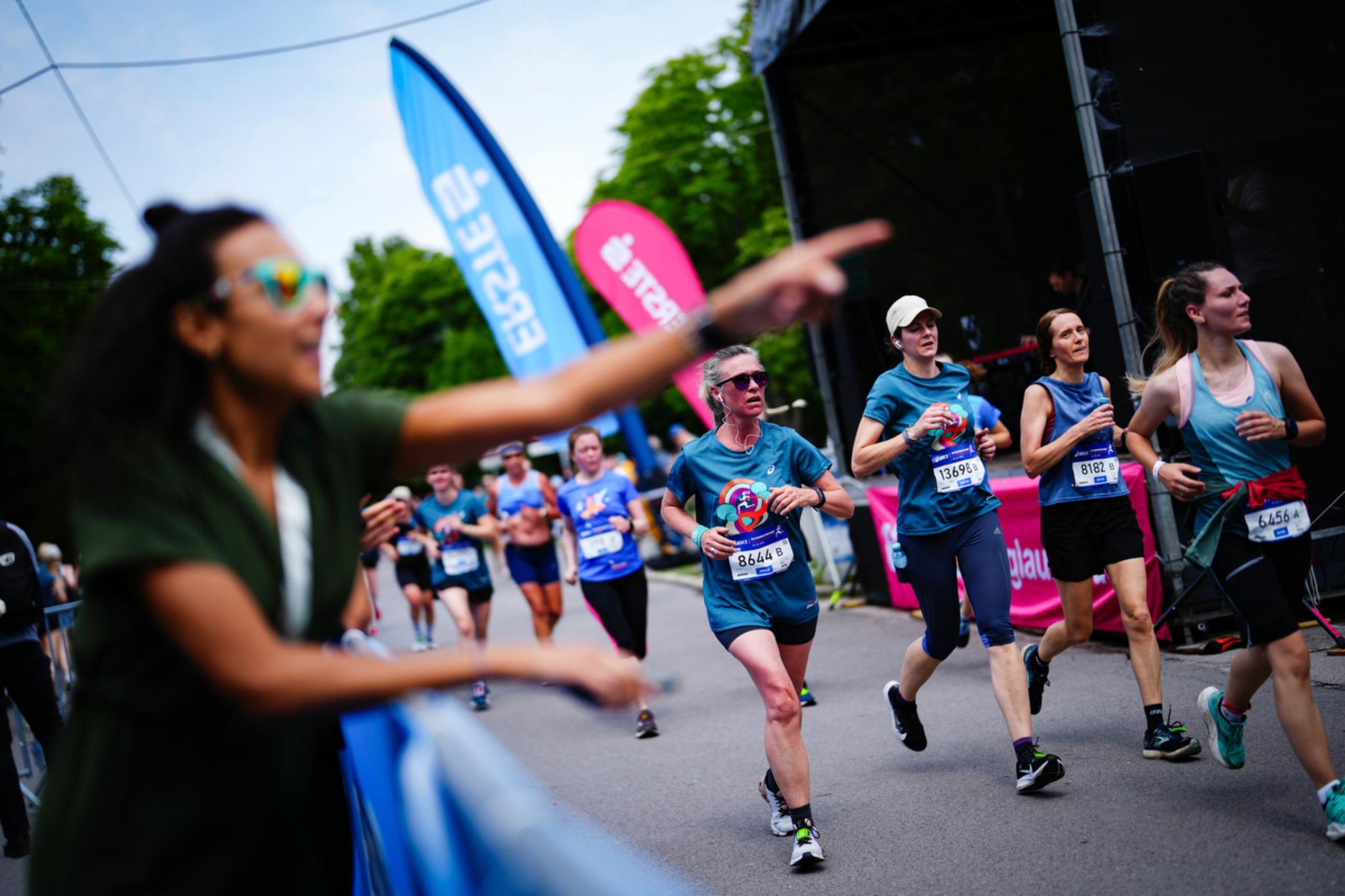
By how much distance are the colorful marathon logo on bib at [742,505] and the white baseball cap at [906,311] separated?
1.04m

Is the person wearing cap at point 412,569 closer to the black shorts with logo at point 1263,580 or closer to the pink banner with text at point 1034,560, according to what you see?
the pink banner with text at point 1034,560

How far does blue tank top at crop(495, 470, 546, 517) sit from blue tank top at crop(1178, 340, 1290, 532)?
6375mm

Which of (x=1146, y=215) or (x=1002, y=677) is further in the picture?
(x=1146, y=215)

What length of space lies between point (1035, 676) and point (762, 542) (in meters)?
1.97

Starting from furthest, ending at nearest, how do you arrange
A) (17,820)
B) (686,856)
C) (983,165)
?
(983,165), (17,820), (686,856)

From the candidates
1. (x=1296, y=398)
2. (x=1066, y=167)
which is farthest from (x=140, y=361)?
(x=1066, y=167)

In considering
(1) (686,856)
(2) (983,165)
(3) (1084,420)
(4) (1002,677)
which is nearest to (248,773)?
(1) (686,856)

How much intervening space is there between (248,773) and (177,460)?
0.47 m

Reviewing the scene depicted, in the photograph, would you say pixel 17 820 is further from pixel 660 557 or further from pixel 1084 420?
pixel 660 557

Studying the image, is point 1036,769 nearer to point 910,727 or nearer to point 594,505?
point 910,727

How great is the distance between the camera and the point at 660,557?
2022 centimetres

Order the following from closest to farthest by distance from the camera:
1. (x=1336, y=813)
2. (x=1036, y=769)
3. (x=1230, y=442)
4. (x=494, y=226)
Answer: (x=1336, y=813)
(x=1230, y=442)
(x=1036, y=769)
(x=494, y=226)

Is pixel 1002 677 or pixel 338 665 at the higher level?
pixel 338 665

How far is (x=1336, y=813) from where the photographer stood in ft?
12.7
